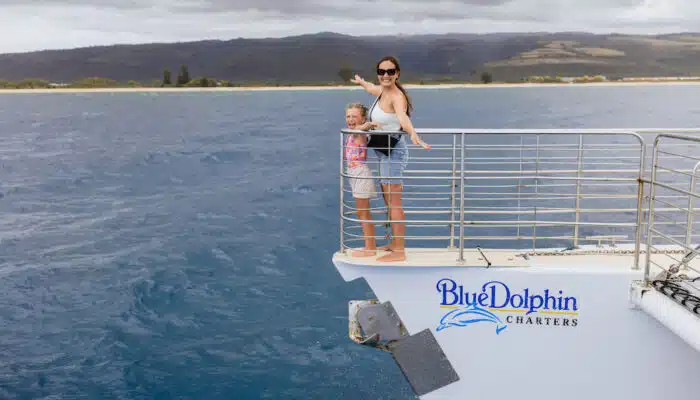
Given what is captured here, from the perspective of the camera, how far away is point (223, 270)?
607 inches

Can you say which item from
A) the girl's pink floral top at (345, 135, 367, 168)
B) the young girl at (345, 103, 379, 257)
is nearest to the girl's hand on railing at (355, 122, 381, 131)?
the young girl at (345, 103, 379, 257)

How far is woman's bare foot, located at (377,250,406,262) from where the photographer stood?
21.1 ft

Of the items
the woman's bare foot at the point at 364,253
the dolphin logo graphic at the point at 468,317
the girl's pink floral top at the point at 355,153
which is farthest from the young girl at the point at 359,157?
the dolphin logo graphic at the point at 468,317

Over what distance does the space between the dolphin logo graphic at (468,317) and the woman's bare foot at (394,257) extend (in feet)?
2.10

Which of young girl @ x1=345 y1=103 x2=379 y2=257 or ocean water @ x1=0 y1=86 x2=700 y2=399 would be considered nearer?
young girl @ x1=345 y1=103 x2=379 y2=257

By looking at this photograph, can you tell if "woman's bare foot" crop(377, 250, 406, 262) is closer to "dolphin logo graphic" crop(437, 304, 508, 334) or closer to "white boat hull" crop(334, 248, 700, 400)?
"white boat hull" crop(334, 248, 700, 400)

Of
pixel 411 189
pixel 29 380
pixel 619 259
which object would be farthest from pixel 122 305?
pixel 411 189

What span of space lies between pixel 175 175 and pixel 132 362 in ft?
78.7

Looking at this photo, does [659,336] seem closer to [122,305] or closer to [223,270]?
[122,305]

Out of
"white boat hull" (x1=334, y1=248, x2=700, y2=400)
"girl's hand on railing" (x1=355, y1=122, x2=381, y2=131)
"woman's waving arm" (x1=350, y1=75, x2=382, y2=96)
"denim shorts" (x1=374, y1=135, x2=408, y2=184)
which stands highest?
"woman's waving arm" (x1=350, y1=75, x2=382, y2=96)

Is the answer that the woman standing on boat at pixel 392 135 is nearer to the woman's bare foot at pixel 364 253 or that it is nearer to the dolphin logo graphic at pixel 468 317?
the woman's bare foot at pixel 364 253

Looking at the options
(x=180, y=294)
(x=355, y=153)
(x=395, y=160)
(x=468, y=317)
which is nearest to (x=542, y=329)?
(x=468, y=317)

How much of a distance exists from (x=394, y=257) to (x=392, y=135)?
1.08m

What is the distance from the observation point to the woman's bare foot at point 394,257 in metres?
6.43
